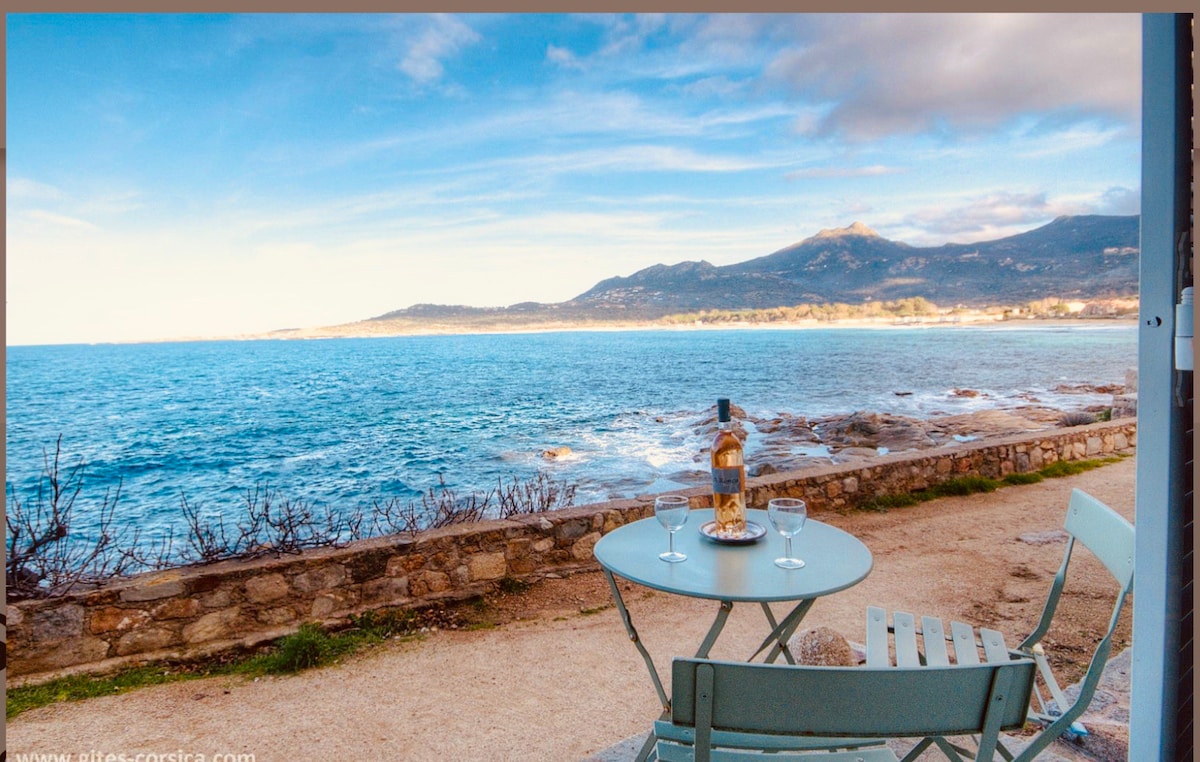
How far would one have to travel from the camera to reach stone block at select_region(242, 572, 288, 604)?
318cm

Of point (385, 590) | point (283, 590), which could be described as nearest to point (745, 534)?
point (385, 590)

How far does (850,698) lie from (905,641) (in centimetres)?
111

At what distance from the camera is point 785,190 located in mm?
61281

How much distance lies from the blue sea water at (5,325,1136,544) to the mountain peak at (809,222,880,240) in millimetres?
11305

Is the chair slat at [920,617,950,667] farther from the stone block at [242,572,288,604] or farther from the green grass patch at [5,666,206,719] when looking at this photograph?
the green grass patch at [5,666,206,719]

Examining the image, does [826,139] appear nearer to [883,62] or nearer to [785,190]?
[785,190]

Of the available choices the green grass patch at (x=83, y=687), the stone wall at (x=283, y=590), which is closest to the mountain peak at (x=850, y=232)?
the stone wall at (x=283, y=590)

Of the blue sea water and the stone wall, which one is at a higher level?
the stone wall

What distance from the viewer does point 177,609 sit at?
3.04m

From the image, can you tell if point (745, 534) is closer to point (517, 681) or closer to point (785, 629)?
point (785, 629)

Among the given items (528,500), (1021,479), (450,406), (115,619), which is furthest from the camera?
A: (450,406)

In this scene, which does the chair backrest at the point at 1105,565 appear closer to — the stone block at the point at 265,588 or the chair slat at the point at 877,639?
the chair slat at the point at 877,639

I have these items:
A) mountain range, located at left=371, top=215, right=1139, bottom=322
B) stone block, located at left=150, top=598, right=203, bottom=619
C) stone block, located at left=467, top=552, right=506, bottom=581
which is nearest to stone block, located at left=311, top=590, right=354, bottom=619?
stone block, located at left=150, top=598, right=203, bottom=619

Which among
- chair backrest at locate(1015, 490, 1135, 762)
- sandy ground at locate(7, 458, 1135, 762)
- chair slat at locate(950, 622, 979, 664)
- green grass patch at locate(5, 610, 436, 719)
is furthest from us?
green grass patch at locate(5, 610, 436, 719)
